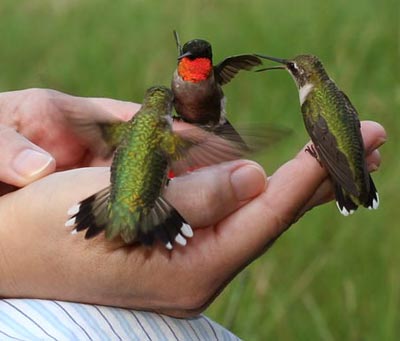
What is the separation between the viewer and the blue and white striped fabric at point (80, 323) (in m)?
1.57

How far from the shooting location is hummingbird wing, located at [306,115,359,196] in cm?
167

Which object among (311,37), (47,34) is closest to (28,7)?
(47,34)

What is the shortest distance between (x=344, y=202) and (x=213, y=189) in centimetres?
20

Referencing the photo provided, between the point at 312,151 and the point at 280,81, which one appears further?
the point at 280,81

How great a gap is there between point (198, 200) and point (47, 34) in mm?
3349

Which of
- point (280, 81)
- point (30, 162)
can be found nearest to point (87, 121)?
point (30, 162)

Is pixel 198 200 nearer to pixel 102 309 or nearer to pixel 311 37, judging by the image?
pixel 102 309

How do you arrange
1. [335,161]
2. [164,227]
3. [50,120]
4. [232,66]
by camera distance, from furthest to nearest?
[50,120] < [232,66] < [335,161] < [164,227]

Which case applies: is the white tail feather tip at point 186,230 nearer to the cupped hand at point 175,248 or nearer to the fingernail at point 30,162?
the cupped hand at point 175,248

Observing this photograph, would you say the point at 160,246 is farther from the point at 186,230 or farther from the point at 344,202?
the point at 344,202

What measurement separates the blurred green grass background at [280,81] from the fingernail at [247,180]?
27.0 inches

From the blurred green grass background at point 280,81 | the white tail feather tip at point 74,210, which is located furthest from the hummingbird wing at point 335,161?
the blurred green grass background at point 280,81

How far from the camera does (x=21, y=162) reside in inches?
68.6

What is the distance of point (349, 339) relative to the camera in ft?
8.67
